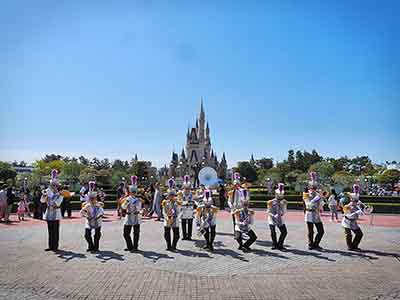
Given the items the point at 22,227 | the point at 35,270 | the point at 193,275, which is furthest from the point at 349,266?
the point at 22,227

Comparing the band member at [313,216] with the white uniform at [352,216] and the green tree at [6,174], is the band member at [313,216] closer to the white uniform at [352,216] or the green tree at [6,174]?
the white uniform at [352,216]

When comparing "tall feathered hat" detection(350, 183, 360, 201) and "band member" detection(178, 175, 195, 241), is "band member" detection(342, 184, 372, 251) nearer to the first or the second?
"tall feathered hat" detection(350, 183, 360, 201)

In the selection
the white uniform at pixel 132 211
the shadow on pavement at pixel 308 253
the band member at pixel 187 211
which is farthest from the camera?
the band member at pixel 187 211

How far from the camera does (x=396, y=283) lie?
338 inches

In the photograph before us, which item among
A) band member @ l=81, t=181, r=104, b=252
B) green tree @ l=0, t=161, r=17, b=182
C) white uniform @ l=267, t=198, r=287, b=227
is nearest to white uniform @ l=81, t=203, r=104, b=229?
band member @ l=81, t=181, r=104, b=252

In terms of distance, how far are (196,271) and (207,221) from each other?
10.2 ft

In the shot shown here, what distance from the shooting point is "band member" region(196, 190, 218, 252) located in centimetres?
1248

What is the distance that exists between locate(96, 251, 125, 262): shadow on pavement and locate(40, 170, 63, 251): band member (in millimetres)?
1650

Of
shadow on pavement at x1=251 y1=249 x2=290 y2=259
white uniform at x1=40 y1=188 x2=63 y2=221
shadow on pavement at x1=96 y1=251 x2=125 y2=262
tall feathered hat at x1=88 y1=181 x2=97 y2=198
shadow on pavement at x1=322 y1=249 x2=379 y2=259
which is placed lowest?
shadow on pavement at x1=322 y1=249 x2=379 y2=259

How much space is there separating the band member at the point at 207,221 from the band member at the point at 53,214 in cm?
467

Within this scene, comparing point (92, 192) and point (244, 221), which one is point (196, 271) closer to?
point (244, 221)

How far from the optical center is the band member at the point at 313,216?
41.4ft

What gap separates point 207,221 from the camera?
12.5 metres

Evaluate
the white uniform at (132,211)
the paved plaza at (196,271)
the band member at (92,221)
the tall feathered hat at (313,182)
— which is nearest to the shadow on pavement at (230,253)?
the paved plaza at (196,271)
